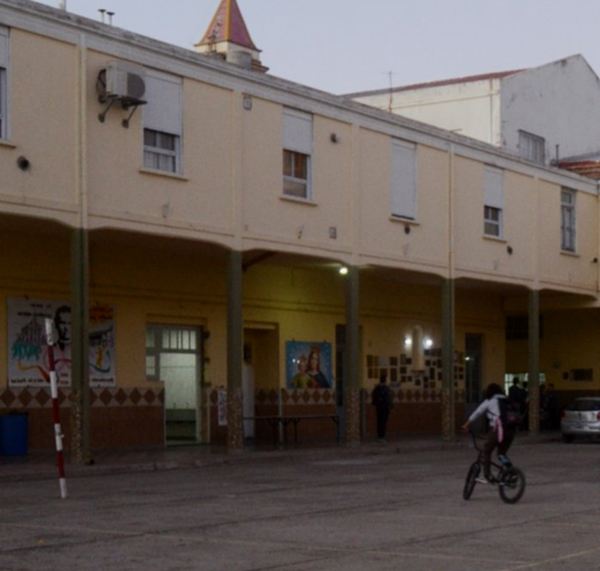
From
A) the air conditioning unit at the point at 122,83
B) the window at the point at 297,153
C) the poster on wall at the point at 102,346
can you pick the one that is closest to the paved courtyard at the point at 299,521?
the poster on wall at the point at 102,346

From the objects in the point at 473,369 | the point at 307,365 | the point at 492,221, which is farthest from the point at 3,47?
the point at 473,369

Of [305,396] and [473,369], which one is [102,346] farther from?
[473,369]

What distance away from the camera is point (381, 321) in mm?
39625

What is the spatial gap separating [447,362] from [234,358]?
29.5 ft

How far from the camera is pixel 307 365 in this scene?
120ft

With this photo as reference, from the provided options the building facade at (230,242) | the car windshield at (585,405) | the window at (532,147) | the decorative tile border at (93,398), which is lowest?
the car windshield at (585,405)

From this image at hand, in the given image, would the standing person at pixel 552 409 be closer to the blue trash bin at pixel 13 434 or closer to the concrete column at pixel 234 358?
the concrete column at pixel 234 358

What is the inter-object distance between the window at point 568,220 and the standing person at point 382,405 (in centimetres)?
993

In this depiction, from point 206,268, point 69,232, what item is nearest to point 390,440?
point 206,268

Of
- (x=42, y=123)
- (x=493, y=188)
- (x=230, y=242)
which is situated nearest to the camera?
(x=42, y=123)

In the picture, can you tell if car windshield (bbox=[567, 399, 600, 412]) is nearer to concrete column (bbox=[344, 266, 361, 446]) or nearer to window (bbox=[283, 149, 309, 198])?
concrete column (bbox=[344, 266, 361, 446])

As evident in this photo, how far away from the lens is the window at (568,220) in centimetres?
4283

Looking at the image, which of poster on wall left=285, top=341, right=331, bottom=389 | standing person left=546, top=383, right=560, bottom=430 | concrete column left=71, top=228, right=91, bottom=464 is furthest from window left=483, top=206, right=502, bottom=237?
concrete column left=71, top=228, right=91, bottom=464

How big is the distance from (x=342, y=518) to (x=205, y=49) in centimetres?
3012
